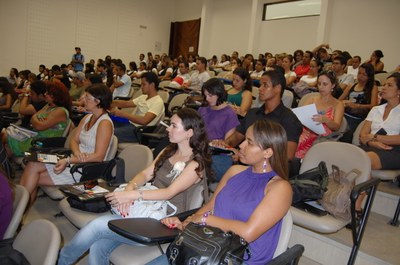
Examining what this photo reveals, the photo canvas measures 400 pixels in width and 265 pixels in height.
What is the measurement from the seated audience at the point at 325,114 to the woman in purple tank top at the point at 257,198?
1.26m

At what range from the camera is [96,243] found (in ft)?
5.57

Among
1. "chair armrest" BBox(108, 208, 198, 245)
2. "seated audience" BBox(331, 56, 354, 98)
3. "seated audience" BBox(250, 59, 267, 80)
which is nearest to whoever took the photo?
"chair armrest" BBox(108, 208, 198, 245)

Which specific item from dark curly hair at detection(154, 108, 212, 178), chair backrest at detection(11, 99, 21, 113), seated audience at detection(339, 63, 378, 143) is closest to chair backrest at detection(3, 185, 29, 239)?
dark curly hair at detection(154, 108, 212, 178)

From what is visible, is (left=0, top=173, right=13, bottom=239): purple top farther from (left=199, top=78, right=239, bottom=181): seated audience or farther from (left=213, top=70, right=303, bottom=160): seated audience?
(left=199, top=78, right=239, bottom=181): seated audience

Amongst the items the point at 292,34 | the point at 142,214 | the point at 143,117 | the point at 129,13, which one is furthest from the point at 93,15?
the point at 142,214

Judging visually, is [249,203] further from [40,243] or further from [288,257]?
[40,243]

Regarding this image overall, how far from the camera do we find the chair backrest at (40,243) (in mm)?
1126

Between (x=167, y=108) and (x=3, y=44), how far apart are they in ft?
26.6

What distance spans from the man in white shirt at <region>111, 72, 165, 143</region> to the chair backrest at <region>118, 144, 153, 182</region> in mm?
1127

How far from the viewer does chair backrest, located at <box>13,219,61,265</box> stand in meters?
1.13

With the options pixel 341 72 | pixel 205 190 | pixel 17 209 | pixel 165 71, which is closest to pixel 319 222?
pixel 205 190

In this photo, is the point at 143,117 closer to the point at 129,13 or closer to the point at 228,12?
the point at 228,12

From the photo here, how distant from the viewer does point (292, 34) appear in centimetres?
916

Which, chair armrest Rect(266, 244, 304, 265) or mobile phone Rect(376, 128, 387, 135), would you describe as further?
mobile phone Rect(376, 128, 387, 135)
